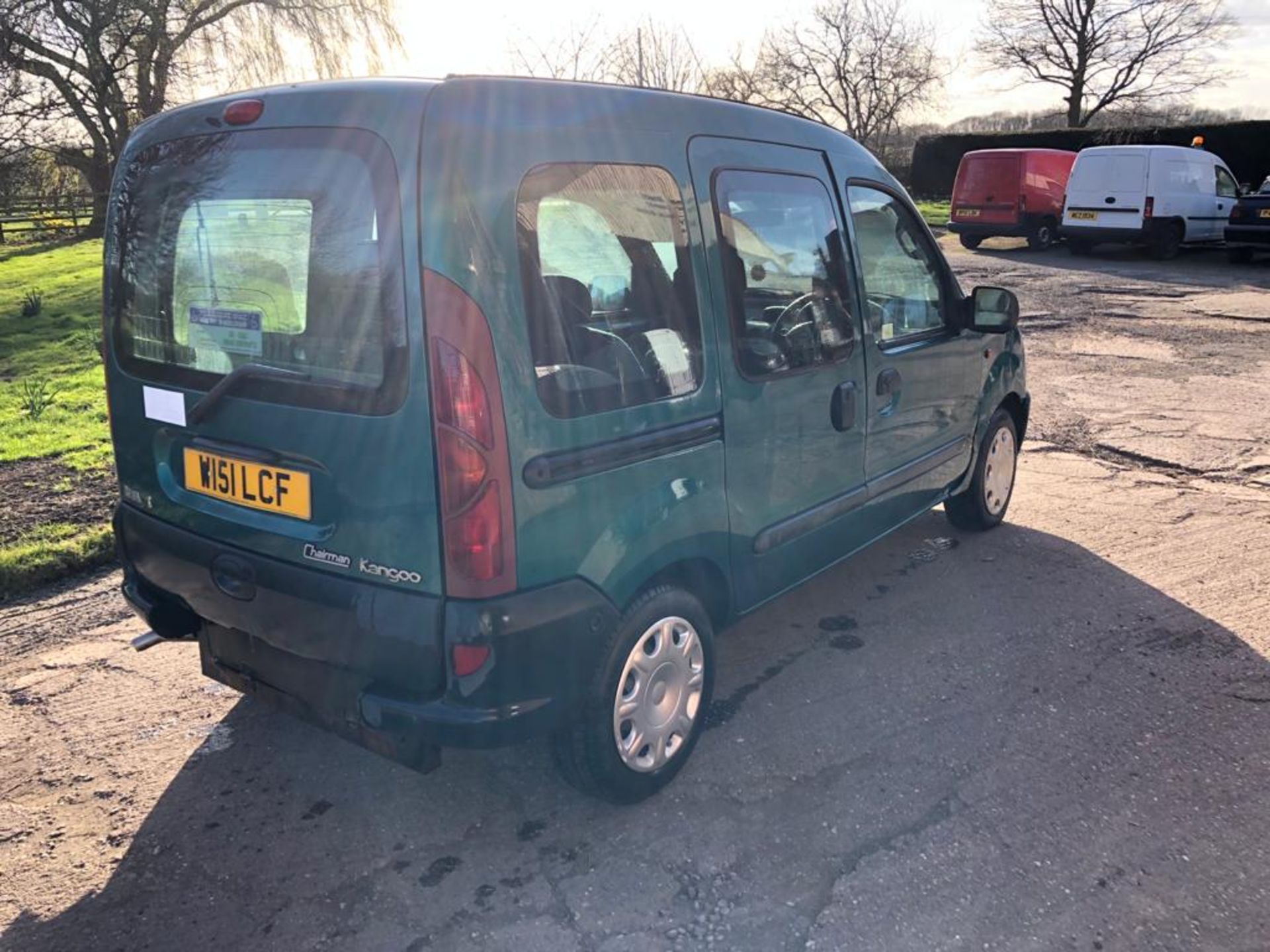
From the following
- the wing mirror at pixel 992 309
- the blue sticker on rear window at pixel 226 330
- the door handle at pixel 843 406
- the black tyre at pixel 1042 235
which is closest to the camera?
the blue sticker on rear window at pixel 226 330

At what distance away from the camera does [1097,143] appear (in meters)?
27.1

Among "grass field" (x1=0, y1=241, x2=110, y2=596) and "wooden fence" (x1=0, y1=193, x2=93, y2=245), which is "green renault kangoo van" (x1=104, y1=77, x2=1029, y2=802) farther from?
"wooden fence" (x1=0, y1=193, x2=93, y2=245)

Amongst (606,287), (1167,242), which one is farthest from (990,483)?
(1167,242)

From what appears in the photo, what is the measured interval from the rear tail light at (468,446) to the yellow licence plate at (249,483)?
0.44 m

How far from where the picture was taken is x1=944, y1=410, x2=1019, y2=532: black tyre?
4.71 metres

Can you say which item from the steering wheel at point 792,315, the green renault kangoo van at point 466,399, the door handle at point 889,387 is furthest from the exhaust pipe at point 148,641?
the door handle at point 889,387

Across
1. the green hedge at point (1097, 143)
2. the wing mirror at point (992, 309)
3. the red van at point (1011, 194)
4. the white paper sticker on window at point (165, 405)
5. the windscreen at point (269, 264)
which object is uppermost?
the green hedge at point (1097, 143)

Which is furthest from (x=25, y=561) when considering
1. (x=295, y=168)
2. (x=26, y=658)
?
(x=295, y=168)

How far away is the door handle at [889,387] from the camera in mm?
3541

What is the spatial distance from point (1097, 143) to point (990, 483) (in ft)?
88.3

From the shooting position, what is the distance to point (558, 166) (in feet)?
7.45

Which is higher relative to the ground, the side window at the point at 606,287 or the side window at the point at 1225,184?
the side window at the point at 1225,184

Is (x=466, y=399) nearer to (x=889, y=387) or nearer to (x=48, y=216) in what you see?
(x=889, y=387)

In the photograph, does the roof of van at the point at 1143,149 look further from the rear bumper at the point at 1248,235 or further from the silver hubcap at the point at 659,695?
the silver hubcap at the point at 659,695
